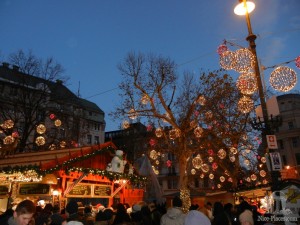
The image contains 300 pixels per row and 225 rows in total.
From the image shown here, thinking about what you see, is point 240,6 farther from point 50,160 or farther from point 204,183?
point 204,183

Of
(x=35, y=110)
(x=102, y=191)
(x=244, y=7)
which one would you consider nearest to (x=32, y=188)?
(x=102, y=191)

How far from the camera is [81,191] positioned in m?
12.6

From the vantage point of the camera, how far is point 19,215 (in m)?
3.79

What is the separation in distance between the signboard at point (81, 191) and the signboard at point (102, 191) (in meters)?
0.49

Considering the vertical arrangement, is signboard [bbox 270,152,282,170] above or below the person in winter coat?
above

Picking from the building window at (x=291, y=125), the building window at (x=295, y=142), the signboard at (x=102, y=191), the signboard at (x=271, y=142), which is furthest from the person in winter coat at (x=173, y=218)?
the building window at (x=291, y=125)

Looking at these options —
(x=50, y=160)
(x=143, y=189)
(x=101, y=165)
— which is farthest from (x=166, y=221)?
(x=143, y=189)

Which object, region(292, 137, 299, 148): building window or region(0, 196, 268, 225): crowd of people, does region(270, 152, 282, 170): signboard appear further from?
region(292, 137, 299, 148): building window

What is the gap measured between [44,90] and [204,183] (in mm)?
40760

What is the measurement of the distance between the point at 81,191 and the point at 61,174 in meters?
1.90

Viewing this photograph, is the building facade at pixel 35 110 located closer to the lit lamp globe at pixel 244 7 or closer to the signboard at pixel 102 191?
the signboard at pixel 102 191

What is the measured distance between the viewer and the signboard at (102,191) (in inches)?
537

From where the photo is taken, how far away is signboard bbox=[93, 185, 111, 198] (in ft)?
44.7

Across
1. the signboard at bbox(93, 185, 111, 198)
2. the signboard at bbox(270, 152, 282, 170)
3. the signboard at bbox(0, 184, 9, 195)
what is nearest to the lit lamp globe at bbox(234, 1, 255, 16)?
the signboard at bbox(270, 152, 282, 170)
